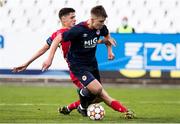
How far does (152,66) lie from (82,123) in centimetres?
1004

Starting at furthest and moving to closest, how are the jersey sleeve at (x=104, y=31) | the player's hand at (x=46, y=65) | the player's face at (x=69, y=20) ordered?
the player's face at (x=69, y=20), the jersey sleeve at (x=104, y=31), the player's hand at (x=46, y=65)

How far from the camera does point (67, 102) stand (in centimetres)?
1402

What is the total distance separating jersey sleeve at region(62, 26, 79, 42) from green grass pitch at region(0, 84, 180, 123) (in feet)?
3.96

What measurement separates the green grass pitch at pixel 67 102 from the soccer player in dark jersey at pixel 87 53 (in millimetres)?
363

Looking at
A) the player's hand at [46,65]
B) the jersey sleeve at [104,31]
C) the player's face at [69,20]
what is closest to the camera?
the player's hand at [46,65]

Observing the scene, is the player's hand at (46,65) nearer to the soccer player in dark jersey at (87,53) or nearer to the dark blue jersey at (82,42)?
the soccer player in dark jersey at (87,53)

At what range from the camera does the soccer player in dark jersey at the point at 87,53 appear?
10.1 meters

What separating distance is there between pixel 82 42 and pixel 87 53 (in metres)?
0.22

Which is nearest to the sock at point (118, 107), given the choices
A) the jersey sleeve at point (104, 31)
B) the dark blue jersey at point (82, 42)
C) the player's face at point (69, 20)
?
the dark blue jersey at point (82, 42)

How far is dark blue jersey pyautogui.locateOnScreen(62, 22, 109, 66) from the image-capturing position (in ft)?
33.3

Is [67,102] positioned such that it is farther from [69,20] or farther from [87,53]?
[87,53]

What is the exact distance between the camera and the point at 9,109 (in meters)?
11.9

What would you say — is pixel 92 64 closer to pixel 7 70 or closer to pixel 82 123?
pixel 82 123

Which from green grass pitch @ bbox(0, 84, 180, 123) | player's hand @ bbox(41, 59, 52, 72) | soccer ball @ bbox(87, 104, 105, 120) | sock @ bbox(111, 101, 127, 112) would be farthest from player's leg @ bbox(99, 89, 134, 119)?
player's hand @ bbox(41, 59, 52, 72)
